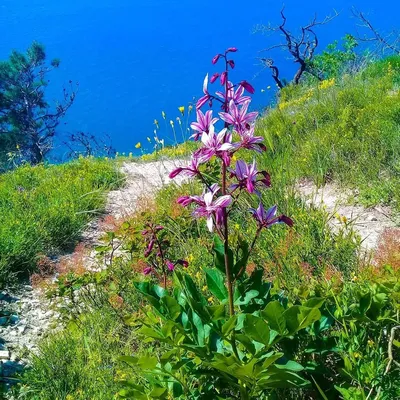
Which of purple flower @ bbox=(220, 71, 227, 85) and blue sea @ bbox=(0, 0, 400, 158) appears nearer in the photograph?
purple flower @ bbox=(220, 71, 227, 85)

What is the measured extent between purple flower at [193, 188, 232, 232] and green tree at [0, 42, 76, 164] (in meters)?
24.3

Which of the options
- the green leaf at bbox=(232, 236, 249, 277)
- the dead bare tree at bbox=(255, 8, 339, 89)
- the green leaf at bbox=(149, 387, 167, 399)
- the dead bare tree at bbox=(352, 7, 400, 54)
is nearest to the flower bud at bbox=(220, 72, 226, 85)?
the green leaf at bbox=(232, 236, 249, 277)

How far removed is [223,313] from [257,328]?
25 centimetres

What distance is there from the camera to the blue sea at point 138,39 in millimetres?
62938

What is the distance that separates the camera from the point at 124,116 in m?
62.6

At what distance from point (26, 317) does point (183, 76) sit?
214 feet

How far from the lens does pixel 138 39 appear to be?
3167 inches

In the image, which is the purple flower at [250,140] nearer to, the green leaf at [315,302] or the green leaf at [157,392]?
the green leaf at [315,302]

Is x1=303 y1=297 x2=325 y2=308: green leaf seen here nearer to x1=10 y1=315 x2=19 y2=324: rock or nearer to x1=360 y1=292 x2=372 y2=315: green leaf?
x1=360 y1=292 x2=372 y2=315: green leaf

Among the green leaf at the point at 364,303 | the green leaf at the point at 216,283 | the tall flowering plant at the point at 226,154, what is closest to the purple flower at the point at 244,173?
the tall flowering plant at the point at 226,154

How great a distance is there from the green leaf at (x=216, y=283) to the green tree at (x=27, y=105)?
79.3 feet

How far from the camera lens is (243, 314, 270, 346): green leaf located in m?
1.31

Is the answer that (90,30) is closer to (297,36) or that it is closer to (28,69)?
(28,69)

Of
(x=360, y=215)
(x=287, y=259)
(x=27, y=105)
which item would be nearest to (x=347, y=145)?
(x=360, y=215)
